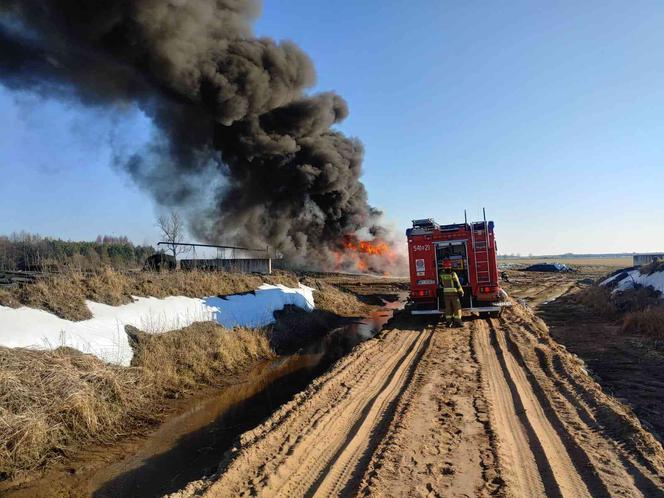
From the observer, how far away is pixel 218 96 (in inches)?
802

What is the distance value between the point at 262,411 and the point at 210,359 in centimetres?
261

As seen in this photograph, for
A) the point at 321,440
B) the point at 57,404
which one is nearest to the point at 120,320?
the point at 57,404

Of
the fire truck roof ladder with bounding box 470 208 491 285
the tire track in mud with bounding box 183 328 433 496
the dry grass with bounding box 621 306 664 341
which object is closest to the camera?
the tire track in mud with bounding box 183 328 433 496

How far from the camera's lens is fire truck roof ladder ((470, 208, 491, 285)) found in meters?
12.3

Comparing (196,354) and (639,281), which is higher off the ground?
(639,281)

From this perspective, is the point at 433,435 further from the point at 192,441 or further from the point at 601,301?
the point at 601,301

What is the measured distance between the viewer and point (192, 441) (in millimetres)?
5699

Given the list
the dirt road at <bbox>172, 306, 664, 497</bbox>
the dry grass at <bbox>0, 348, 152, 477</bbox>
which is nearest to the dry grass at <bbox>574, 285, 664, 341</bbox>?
the dirt road at <bbox>172, 306, 664, 497</bbox>

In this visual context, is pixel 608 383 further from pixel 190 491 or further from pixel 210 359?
pixel 210 359

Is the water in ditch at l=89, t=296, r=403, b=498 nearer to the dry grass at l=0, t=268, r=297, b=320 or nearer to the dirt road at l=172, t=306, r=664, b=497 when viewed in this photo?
the dirt road at l=172, t=306, r=664, b=497

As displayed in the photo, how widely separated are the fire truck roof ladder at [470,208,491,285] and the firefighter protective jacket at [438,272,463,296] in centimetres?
102

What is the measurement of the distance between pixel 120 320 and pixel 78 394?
9.65 feet

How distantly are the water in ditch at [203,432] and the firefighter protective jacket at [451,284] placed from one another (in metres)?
3.50

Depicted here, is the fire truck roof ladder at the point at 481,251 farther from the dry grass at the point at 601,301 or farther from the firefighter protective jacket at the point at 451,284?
the dry grass at the point at 601,301
